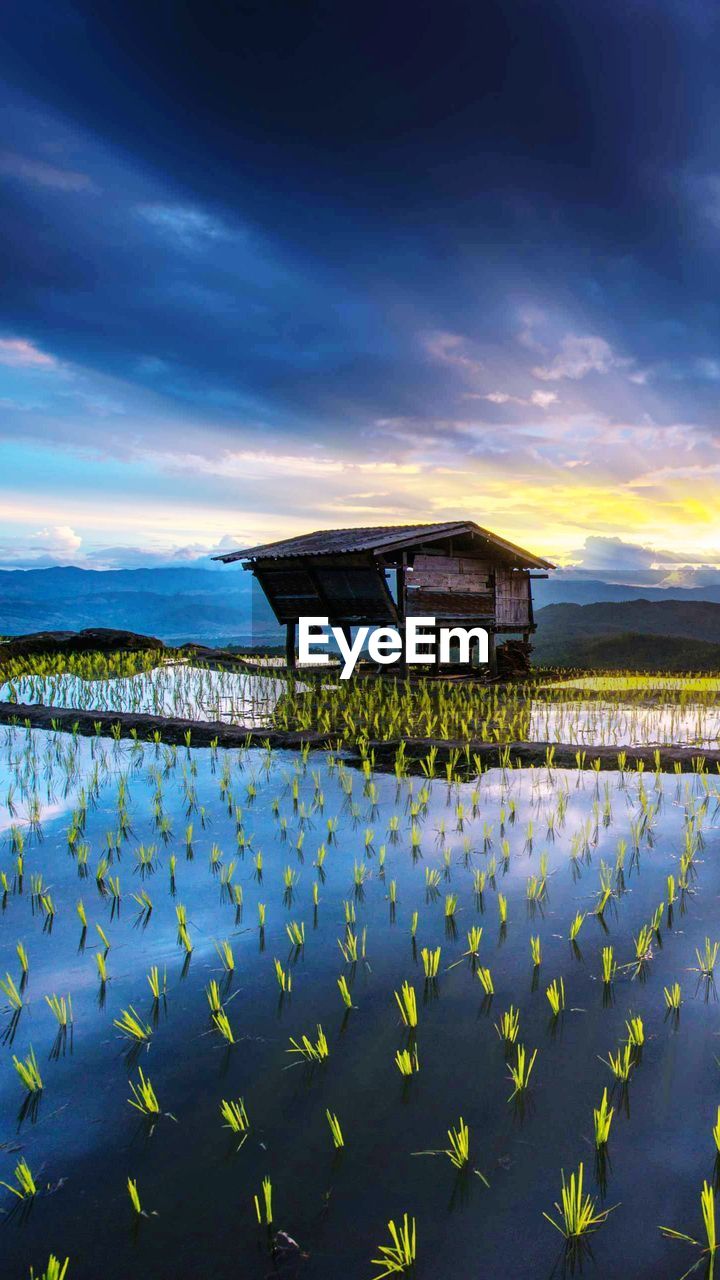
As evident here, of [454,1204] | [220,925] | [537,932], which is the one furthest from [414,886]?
[454,1204]

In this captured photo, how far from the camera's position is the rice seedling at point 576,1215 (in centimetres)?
194

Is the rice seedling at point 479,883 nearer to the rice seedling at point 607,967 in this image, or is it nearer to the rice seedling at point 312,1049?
the rice seedling at point 607,967

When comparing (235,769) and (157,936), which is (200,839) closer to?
(157,936)

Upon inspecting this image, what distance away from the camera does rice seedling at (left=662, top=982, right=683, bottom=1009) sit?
9.77ft

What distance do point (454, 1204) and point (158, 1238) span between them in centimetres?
82

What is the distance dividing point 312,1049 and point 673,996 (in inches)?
59.5

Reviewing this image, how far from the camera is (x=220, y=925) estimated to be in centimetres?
390

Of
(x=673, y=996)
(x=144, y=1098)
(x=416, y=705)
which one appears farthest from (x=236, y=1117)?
(x=416, y=705)

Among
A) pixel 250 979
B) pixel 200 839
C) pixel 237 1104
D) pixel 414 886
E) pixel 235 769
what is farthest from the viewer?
pixel 235 769

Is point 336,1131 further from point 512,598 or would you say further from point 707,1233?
point 512,598

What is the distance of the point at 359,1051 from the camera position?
9.01ft

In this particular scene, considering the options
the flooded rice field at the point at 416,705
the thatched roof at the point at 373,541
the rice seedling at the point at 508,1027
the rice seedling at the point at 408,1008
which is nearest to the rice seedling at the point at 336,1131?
the rice seedling at the point at 408,1008

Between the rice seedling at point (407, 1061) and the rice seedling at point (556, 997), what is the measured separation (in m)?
0.61

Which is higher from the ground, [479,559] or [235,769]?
[479,559]
